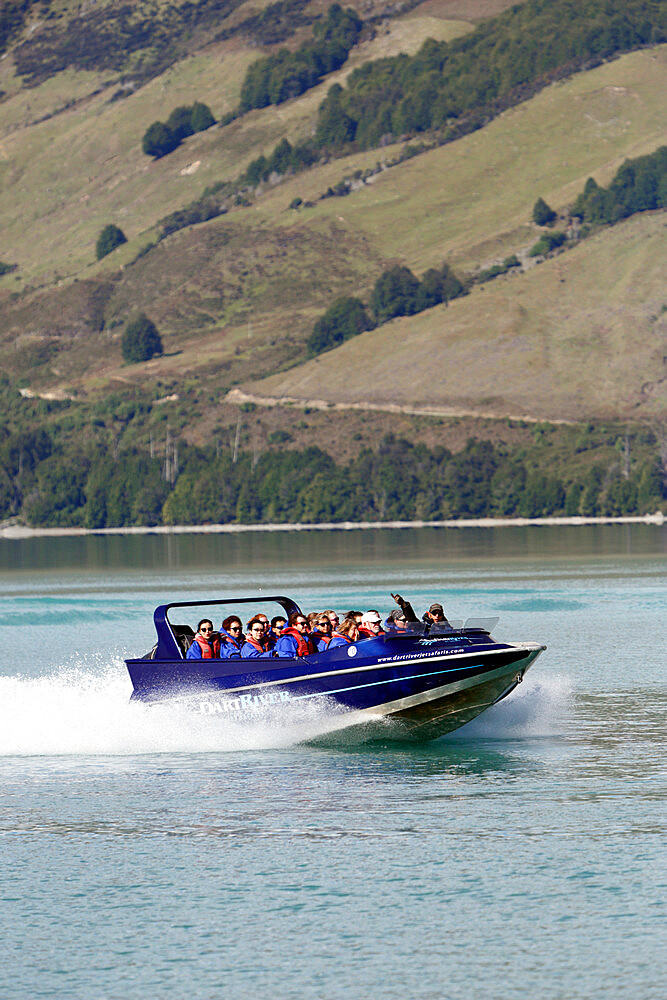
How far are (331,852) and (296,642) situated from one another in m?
6.14

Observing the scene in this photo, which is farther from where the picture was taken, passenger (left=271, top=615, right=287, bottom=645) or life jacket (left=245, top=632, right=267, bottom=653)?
passenger (left=271, top=615, right=287, bottom=645)

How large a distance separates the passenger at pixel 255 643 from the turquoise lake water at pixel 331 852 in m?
1.31

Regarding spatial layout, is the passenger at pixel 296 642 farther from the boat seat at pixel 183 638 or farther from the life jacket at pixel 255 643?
the boat seat at pixel 183 638

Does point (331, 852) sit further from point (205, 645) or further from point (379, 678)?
point (205, 645)

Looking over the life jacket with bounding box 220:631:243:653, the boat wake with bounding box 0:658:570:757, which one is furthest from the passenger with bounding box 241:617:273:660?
the boat wake with bounding box 0:658:570:757

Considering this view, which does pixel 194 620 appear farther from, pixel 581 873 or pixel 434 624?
pixel 581 873

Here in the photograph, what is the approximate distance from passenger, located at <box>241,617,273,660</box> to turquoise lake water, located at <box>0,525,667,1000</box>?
131 centimetres

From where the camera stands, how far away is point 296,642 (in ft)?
96.5

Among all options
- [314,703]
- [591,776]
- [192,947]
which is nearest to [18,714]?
[314,703]

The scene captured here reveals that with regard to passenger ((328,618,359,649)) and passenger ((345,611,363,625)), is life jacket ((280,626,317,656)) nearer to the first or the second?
passenger ((328,618,359,649))

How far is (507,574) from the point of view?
325 ft

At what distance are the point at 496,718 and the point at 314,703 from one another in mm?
5698

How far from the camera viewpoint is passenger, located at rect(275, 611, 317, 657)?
29.4 meters

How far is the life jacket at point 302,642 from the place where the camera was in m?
29.5
